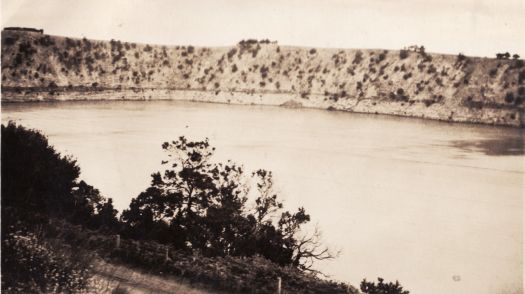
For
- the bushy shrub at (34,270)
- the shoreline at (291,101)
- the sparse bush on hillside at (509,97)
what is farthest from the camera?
the shoreline at (291,101)

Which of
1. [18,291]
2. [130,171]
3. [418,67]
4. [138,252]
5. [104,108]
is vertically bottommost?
[18,291]

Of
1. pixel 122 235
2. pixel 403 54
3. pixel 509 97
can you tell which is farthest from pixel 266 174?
pixel 403 54

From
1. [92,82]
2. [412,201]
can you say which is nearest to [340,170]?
[412,201]

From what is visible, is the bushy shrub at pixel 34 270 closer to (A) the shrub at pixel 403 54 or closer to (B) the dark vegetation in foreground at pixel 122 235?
(B) the dark vegetation in foreground at pixel 122 235

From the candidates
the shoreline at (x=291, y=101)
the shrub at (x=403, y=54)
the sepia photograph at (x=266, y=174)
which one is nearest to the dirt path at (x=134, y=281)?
the sepia photograph at (x=266, y=174)

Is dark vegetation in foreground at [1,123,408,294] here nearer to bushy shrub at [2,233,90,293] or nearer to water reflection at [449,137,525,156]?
bushy shrub at [2,233,90,293]

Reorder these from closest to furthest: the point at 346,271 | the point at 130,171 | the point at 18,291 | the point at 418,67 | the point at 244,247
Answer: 1. the point at 18,291
2. the point at 244,247
3. the point at 346,271
4. the point at 130,171
5. the point at 418,67

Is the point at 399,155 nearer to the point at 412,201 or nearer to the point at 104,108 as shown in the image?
the point at 412,201
